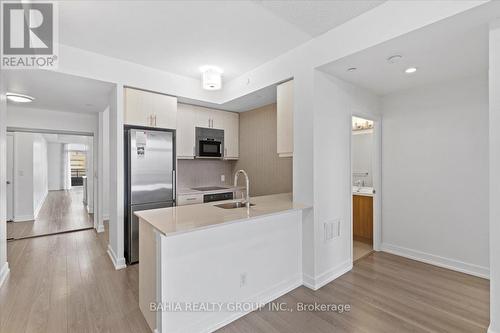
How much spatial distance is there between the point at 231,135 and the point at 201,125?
691 mm

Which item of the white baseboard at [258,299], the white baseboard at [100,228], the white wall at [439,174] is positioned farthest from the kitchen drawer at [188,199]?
the white wall at [439,174]

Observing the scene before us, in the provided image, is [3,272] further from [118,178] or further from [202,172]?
[202,172]

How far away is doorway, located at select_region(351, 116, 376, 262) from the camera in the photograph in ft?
12.3

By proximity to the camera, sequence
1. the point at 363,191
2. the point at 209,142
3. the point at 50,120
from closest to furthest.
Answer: the point at 363,191, the point at 209,142, the point at 50,120

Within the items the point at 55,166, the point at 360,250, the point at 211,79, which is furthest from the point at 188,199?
the point at 55,166

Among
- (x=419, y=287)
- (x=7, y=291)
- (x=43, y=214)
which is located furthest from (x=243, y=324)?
(x=43, y=214)

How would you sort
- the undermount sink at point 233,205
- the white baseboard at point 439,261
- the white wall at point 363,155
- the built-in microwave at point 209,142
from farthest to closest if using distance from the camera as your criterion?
the white wall at point 363,155, the built-in microwave at point 209,142, the white baseboard at point 439,261, the undermount sink at point 233,205

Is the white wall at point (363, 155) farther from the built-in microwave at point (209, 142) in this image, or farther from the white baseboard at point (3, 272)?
the white baseboard at point (3, 272)

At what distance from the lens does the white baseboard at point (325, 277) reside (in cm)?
252

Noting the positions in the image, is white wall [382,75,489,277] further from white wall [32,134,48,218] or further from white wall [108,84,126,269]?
white wall [32,134,48,218]

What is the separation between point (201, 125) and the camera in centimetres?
415

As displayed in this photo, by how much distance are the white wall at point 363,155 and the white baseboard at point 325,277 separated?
212 cm

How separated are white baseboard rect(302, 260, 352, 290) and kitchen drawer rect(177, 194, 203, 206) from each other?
2098 mm

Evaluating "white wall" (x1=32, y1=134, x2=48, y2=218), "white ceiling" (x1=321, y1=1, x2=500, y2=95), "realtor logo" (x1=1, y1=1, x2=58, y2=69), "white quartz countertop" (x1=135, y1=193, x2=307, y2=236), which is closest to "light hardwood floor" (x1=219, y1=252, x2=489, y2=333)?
"white quartz countertop" (x1=135, y1=193, x2=307, y2=236)
